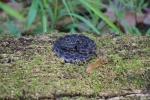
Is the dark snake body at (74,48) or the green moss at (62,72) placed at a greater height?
the dark snake body at (74,48)

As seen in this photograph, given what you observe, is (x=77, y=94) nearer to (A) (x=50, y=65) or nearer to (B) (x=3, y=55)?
(A) (x=50, y=65)

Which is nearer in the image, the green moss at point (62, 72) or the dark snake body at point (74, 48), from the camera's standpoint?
the green moss at point (62, 72)

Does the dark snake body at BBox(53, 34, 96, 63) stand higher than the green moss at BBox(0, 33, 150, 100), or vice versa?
the dark snake body at BBox(53, 34, 96, 63)

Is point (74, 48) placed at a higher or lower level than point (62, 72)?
higher

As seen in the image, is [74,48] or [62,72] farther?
[74,48]

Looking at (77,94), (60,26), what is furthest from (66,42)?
(60,26)
